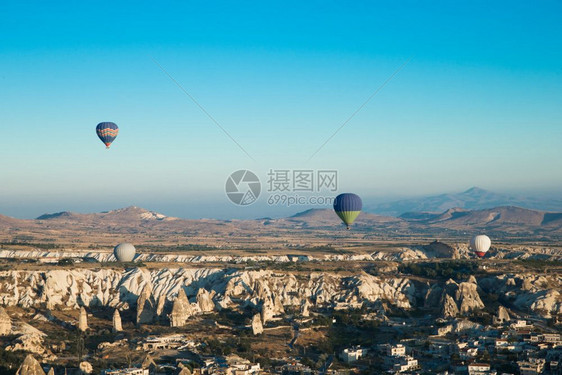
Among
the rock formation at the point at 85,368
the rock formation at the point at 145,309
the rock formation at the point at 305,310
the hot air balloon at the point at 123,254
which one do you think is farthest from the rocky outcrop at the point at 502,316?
the hot air balloon at the point at 123,254

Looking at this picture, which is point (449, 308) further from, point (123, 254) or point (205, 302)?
point (123, 254)

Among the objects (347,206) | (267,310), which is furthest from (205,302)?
(347,206)

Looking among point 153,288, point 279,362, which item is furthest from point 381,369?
point 153,288

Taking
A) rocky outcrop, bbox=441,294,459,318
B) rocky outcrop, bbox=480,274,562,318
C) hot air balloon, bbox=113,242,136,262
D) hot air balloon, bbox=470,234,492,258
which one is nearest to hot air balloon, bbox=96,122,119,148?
hot air balloon, bbox=113,242,136,262

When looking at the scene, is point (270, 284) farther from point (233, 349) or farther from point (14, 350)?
point (14, 350)

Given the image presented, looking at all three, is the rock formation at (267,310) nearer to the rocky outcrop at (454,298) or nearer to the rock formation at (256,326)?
the rock formation at (256,326)
